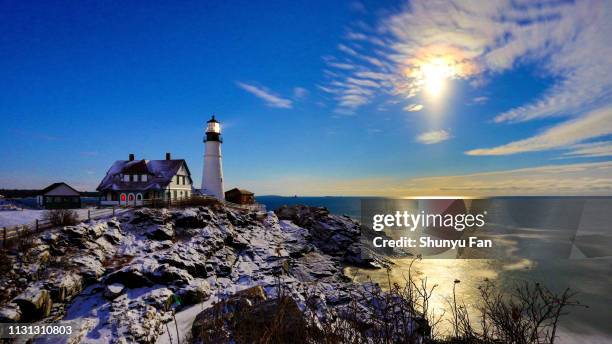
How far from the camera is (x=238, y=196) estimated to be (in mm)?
46094

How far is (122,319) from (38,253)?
23.5 ft

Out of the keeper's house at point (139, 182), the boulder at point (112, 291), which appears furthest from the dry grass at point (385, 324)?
the keeper's house at point (139, 182)

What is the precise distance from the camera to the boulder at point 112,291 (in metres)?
14.5

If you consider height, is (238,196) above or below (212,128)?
below

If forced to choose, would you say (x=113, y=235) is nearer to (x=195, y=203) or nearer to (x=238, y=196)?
(x=195, y=203)

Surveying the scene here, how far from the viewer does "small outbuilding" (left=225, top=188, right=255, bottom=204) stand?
151ft

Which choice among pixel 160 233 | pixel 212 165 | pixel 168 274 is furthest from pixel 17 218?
pixel 212 165

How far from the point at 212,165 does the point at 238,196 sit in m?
7.61

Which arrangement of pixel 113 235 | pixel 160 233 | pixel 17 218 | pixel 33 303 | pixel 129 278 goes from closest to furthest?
pixel 33 303 < pixel 129 278 < pixel 113 235 < pixel 17 218 < pixel 160 233

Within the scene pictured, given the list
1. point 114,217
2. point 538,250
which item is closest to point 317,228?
point 114,217

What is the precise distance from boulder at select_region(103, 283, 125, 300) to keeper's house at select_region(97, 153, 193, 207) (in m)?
20.0

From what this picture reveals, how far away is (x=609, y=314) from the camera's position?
2138 cm

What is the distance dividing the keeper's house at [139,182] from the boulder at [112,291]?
65.6ft

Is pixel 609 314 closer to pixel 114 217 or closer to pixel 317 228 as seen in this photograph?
pixel 317 228
